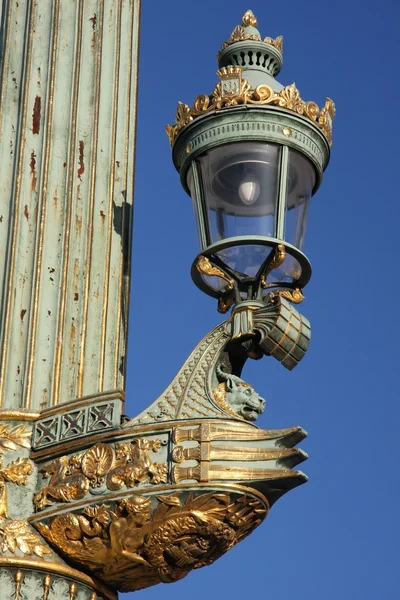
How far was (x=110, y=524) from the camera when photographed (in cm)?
985

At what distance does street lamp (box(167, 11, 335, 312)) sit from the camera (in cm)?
1073

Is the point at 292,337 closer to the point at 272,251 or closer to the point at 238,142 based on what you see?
the point at 272,251

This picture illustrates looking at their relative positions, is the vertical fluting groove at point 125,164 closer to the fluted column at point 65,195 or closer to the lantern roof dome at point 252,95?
the fluted column at point 65,195

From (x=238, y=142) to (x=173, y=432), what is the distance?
2074 mm

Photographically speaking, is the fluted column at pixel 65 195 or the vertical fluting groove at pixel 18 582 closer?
the vertical fluting groove at pixel 18 582

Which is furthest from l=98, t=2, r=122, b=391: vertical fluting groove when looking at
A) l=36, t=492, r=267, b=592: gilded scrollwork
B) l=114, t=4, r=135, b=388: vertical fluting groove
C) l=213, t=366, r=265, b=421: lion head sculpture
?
l=36, t=492, r=267, b=592: gilded scrollwork

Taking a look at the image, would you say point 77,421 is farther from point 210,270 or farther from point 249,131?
point 249,131

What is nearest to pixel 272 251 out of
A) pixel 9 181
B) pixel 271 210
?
pixel 271 210

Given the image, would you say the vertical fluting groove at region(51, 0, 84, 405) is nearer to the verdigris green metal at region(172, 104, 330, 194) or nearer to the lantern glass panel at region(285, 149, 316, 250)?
the verdigris green metal at region(172, 104, 330, 194)

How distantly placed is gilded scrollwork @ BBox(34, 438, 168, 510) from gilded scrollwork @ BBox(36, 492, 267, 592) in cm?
12

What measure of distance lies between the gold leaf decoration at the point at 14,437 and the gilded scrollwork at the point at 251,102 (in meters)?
2.24

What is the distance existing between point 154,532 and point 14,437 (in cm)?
115

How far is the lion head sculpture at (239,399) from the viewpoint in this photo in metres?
10.3

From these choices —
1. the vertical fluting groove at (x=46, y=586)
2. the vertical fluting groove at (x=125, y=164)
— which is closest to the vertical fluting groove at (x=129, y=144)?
the vertical fluting groove at (x=125, y=164)
